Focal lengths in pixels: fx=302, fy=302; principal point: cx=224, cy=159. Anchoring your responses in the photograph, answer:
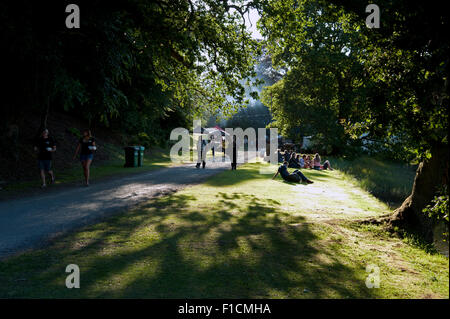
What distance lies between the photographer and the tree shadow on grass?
3.70 metres

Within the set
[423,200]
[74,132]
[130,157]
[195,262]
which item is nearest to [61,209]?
[195,262]

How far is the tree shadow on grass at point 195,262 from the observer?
12.1ft

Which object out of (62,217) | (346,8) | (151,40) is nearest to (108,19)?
(151,40)

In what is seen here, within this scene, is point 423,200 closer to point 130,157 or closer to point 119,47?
point 119,47

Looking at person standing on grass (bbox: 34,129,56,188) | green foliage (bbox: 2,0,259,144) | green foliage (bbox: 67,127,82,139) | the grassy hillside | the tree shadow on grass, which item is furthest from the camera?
green foliage (bbox: 67,127,82,139)

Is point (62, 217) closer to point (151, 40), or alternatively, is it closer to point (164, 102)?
point (151, 40)

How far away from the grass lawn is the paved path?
→ 1.79ft

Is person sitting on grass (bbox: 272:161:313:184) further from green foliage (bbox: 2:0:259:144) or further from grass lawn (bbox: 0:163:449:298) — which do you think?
grass lawn (bbox: 0:163:449:298)

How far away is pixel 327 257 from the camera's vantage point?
5090 mm

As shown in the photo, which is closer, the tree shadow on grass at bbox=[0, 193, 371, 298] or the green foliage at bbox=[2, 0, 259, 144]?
the tree shadow on grass at bbox=[0, 193, 371, 298]

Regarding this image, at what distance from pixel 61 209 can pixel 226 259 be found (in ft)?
17.0

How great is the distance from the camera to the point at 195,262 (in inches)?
180

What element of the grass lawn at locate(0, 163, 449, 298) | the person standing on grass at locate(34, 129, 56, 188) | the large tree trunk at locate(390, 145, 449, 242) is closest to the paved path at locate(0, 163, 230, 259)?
the grass lawn at locate(0, 163, 449, 298)

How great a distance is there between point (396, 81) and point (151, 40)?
824 cm
